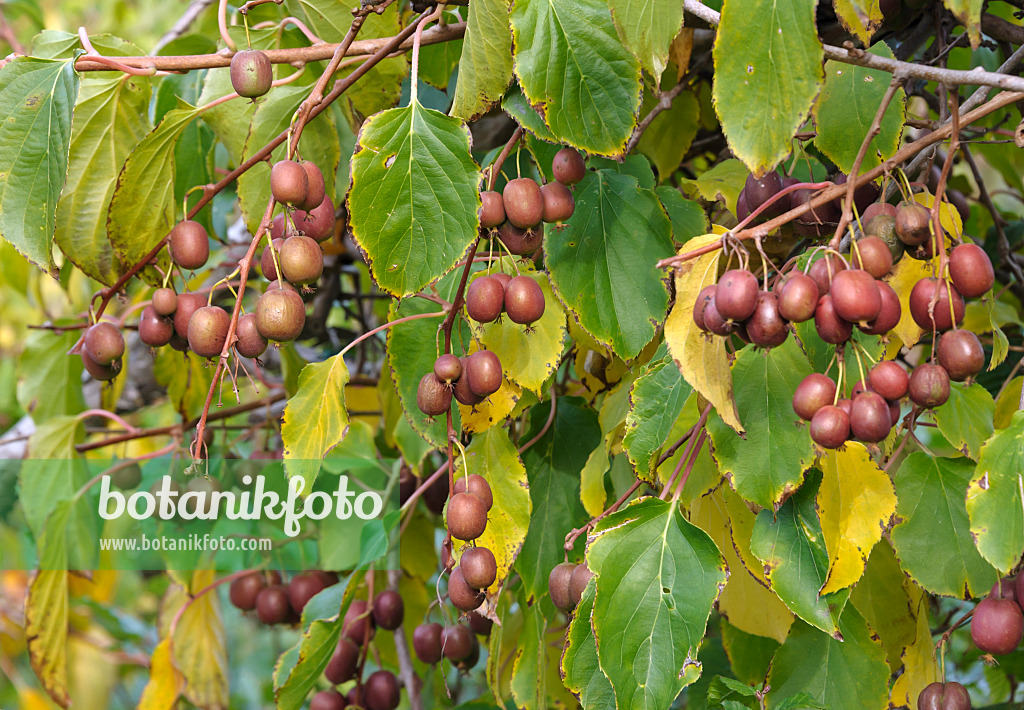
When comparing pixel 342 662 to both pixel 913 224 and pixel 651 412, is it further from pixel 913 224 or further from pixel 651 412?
pixel 913 224

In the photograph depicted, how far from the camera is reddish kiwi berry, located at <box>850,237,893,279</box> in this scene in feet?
2.06

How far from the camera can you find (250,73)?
746mm

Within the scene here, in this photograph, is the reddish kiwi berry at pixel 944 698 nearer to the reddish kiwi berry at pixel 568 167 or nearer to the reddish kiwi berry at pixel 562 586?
the reddish kiwi berry at pixel 562 586

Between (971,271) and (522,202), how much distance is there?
0.36 meters

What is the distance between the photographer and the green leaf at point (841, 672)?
80cm

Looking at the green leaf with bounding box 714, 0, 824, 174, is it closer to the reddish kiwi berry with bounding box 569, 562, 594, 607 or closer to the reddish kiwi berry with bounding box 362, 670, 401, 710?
the reddish kiwi berry with bounding box 569, 562, 594, 607

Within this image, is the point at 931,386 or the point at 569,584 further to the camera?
the point at 569,584

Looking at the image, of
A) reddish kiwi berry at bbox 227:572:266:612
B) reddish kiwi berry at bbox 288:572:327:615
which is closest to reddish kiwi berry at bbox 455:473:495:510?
reddish kiwi berry at bbox 288:572:327:615

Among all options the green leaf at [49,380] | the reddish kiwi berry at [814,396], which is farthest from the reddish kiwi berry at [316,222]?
the green leaf at [49,380]

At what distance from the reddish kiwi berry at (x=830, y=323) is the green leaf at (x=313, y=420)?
1.45 feet

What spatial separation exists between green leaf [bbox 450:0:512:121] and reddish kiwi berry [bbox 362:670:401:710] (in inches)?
33.7

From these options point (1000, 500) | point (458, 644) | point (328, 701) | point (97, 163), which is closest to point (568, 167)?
point (1000, 500)

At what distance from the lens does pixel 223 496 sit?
1497 millimetres

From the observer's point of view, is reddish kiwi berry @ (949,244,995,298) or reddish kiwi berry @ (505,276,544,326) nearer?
reddish kiwi berry @ (949,244,995,298)
